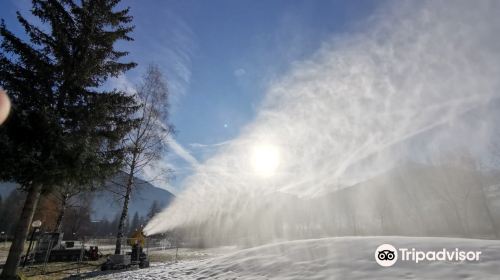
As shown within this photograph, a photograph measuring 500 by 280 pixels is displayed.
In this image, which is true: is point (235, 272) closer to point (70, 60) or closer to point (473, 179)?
point (70, 60)

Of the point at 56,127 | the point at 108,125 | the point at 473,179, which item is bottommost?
the point at 56,127

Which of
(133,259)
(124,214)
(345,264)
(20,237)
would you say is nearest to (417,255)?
(345,264)

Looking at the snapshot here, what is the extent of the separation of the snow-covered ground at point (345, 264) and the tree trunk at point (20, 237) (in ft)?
14.3

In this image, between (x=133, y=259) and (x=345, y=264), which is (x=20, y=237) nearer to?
(x=133, y=259)

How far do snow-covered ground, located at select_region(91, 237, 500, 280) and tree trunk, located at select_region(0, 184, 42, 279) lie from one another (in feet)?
14.3

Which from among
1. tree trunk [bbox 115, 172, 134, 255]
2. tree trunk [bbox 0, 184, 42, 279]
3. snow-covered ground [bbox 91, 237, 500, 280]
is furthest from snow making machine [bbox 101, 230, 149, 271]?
tree trunk [bbox 0, 184, 42, 279]

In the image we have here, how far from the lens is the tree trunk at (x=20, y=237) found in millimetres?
9250

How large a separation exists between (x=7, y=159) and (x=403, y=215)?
63.3 metres

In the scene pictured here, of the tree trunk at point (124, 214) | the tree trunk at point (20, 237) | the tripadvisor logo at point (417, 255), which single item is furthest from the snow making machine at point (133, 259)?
the tripadvisor logo at point (417, 255)

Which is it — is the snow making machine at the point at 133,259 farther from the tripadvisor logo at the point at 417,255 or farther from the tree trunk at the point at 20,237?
the tripadvisor logo at the point at 417,255

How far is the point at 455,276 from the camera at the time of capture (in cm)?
512

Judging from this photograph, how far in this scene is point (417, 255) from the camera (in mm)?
6438

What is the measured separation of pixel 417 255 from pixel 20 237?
39.2 ft

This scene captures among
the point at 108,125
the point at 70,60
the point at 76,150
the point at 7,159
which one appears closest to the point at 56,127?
the point at 76,150
